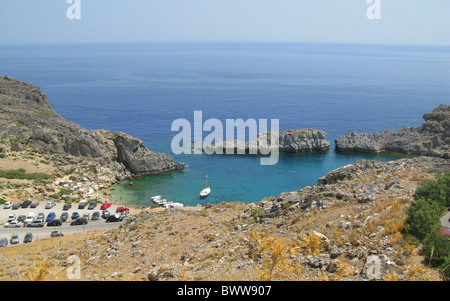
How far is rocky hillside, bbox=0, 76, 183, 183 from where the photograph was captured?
5656cm

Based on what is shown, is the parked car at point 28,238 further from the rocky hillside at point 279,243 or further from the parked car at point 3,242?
the rocky hillside at point 279,243

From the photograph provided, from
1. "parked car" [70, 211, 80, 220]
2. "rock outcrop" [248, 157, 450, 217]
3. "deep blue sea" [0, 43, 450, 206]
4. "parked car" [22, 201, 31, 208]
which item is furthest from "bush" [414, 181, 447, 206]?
"parked car" [22, 201, 31, 208]

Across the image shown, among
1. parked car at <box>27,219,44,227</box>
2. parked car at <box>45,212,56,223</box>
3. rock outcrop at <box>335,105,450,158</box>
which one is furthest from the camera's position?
rock outcrop at <box>335,105,450,158</box>

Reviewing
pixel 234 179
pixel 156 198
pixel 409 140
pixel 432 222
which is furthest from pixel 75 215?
pixel 409 140

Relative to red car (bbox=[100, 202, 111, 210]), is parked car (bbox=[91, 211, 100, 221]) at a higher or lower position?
higher

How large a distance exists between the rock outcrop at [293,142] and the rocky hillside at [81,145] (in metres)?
16.4

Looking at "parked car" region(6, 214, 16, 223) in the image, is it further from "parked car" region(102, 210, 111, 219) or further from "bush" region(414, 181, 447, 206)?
"bush" region(414, 181, 447, 206)

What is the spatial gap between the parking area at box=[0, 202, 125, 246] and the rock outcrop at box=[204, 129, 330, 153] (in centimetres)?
3535

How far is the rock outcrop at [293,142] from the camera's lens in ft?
242

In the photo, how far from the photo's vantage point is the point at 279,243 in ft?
49.4

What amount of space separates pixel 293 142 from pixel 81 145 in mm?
41388

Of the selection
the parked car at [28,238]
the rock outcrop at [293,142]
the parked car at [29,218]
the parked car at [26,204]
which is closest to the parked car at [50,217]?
the parked car at [29,218]

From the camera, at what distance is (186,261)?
17.5 metres
